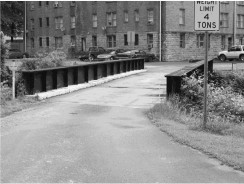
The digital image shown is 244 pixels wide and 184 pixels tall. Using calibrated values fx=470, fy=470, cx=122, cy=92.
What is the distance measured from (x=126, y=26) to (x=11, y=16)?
19.8 m

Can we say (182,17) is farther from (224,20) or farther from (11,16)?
(11,16)

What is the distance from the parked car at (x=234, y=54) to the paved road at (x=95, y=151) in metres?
38.5

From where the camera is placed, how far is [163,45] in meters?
55.3

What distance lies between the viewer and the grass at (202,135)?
7827 millimetres

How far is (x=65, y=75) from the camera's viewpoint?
64.8 feet

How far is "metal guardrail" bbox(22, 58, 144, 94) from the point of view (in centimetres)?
1677

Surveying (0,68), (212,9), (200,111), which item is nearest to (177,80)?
(200,111)

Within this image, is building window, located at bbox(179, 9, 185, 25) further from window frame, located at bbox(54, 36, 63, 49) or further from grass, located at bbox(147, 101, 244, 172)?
grass, located at bbox(147, 101, 244, 172)

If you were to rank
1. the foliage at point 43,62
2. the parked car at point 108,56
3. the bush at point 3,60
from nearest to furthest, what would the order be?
1. the bush at point 3,60
2. the foliage at point 43,62
3. the parked car at point 108,56

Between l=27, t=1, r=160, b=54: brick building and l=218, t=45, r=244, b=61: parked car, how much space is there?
8.20 m

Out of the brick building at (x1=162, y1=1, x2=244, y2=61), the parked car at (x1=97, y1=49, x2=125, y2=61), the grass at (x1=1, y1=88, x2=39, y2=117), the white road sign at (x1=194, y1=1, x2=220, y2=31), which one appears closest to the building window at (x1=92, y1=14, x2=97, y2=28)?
the brick building at (x1=162, y1=1, x2=244, y2=61)

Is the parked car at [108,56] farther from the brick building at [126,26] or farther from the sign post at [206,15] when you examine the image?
the sign post at [206,15]

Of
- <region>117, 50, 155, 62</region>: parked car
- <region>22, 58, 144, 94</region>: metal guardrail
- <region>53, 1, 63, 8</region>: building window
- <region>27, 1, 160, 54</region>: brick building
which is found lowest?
<region>22, 58, 144, 94</region>: metal guardrail

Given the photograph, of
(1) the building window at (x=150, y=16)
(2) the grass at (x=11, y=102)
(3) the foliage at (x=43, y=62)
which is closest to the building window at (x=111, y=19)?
(1) the building window at (x=150, y=16)
